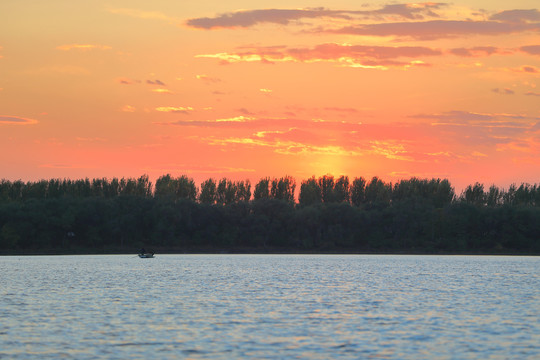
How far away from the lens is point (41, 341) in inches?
1391

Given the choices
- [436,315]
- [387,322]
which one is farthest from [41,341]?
[436,315]

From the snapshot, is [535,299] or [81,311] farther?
[535,299]

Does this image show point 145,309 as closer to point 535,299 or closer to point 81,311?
point 81,311

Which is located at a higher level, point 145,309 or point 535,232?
point 535,232

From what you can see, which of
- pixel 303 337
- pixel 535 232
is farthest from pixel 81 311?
pixel 535 232

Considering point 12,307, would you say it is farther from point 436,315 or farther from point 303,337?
point 436,315

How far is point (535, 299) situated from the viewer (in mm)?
60844

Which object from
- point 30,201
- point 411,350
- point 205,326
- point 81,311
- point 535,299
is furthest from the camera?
point 30,201

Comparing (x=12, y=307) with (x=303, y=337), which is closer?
(x=303, y=337)

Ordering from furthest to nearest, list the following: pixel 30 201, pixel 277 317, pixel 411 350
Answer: pixel 30 201
pixel 277 317
pixel 411 350

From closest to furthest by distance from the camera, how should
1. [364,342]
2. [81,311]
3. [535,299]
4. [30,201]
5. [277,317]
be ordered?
1. [364,342]
2. [277,317]
3. [81,311]
4. [535,299]
5. [30,201]

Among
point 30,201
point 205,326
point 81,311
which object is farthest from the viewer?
point 30,201

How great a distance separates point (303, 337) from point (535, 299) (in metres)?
31.7

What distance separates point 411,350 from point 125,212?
168754 mm
